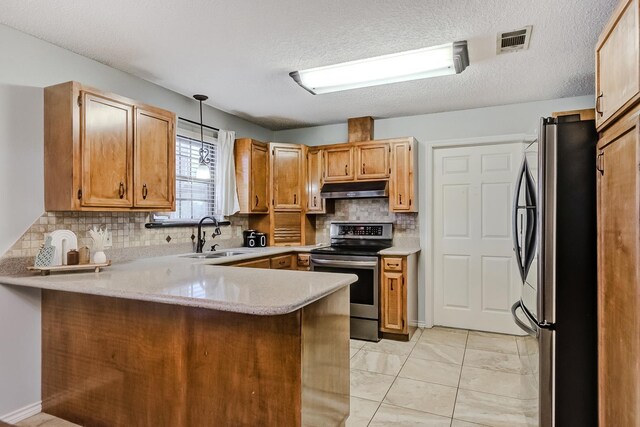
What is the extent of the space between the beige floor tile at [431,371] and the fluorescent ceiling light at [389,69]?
2362 millimetres

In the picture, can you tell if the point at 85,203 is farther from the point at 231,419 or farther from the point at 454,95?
the point at 454,95

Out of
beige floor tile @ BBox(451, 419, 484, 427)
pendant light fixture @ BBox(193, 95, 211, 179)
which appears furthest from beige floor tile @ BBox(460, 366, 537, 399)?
pendant light fixture @ BBox(193, 95, 211, 179)

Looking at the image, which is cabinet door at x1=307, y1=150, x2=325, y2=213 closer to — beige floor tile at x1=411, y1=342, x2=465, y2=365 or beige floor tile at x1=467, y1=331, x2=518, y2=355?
beige floor tile at x1=411, y1=342, x2=465, y2=365

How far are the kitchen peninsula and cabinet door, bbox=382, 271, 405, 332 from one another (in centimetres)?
166

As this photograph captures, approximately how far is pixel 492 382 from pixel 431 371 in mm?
452

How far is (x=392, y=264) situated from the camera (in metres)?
3.74

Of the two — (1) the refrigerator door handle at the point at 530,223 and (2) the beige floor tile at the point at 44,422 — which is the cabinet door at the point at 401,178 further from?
(2) the beige floor tile at the point at 44,422

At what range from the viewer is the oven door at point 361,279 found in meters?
3.76

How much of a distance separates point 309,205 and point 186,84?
1.96 metres

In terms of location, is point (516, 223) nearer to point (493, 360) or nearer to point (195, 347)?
point (493, 360)

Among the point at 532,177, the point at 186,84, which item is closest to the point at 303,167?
the point at 186,84

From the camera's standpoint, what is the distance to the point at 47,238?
231 centimetres

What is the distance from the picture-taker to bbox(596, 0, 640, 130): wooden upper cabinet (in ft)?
4.04

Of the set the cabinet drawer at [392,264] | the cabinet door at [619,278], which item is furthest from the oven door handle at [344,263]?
the cabinet door at [619,278]
